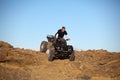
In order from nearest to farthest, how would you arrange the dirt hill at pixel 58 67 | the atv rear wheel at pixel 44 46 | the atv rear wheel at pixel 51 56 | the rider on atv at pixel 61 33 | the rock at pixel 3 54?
1. the dirt hill at pixel 58 67
2. the atv rear wheel at pixel 51 56
3. the rider on atv at pixel 61 33
4. the rock at pixel 3 54
5. the atv rear wheel at pixel 44 46

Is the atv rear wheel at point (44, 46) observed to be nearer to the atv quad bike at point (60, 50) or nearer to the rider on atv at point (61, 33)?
Answer: the atv quad bike at point (60, 50)

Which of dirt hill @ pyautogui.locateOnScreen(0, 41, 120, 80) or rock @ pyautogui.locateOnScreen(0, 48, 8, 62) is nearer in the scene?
dirt hill @ pyautogui.locateOnScreen(0, 41, 120, 80)

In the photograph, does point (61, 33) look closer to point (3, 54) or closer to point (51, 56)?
point (51, 56)

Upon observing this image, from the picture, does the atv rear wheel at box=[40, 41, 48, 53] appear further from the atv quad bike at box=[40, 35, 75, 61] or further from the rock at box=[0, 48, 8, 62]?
the atv quad bike at box=[40, 35, 75, 61]

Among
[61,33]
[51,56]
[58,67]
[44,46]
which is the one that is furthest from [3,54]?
[58,67]

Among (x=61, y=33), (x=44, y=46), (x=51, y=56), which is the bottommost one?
(x=51, y=56)

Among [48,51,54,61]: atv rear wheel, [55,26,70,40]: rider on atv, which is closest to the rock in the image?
[48,51,54,61]: atv rear wheel

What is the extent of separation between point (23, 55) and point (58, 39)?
10.7 feet

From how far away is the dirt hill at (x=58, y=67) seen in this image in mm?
14173

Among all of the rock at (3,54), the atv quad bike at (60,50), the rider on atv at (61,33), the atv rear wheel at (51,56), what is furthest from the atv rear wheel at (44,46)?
the atv rear wheel at (51,56)

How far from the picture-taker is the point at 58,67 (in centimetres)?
1698

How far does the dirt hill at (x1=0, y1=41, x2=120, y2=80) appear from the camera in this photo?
14173mm

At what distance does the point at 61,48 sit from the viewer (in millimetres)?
18578

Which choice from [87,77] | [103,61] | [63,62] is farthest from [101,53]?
[87,77]
